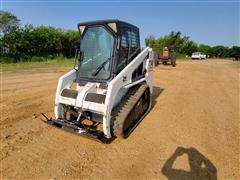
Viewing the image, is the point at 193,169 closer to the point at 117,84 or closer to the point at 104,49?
the point at 117,84

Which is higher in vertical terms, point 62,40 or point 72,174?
point 62,40

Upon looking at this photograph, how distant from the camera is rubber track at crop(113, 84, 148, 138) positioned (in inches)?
167

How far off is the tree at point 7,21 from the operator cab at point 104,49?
1201 inches

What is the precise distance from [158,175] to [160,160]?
0.43 metres

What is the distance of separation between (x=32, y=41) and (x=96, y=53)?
25.9m

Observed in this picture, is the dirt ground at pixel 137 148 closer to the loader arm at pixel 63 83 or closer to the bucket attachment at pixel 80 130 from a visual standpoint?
the bucket attachment at pixel 80 130

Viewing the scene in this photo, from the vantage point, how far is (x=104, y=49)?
499cm

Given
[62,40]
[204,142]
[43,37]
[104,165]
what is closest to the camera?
[104,165]

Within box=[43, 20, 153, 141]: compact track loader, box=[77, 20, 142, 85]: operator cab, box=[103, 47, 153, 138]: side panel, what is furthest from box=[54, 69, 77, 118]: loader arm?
box=[103, 47, 153, 138]: side panel

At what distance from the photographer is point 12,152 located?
3875 mm

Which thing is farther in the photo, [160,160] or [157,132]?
[157,132]

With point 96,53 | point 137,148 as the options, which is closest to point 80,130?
point 137,148

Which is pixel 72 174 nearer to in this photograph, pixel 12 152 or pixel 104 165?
pixel 104 165

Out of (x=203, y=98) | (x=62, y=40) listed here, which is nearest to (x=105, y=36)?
(x=203, y=98)
